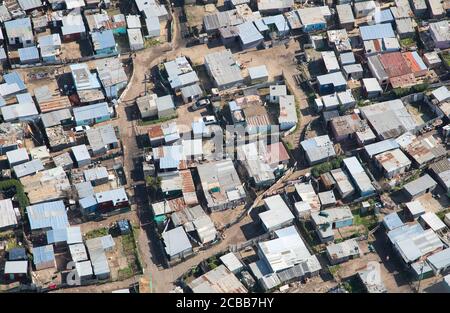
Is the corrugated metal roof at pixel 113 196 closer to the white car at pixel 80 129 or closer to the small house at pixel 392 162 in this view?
the white car at pixel 80 129

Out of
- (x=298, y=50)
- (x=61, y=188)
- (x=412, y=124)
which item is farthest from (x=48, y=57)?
(x=412, y=124)

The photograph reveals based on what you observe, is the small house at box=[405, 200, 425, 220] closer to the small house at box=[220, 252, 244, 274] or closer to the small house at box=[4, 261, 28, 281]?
the small house at box=[220, 252, 244, 274]

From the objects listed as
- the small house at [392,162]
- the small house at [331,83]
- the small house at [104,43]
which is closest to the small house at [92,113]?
the small house at [104,43]

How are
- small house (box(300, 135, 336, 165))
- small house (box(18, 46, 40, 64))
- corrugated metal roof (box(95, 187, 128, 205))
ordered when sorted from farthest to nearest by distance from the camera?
1. small house (box(18, 46, 40, 64))
2. small house (box(300, 135, 336, 165))
3. corrugated metal roof (box(95, 187, 128, 205))

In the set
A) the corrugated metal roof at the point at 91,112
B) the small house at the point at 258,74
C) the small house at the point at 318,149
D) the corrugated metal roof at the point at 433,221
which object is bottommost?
the corrugated metal roof at the point at 433,221

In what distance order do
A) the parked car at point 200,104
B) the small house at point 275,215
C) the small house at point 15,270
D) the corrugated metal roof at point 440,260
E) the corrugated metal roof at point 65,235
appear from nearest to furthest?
the small house at point 15,270 → the corrugated metal roof at point 440,260 → the corrugated metal roof at point 65,235 → the small house at point 275,215 → the parked car at point 200,104

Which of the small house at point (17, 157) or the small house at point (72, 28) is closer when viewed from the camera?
the small house at point (17, 157)

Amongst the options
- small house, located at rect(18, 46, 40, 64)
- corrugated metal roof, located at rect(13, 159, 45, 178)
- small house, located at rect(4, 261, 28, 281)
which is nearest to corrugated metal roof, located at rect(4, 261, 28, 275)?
small house, located at rect(4, 261, 28, 281)

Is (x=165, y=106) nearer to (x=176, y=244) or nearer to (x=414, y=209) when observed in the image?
(x=176, y=244)

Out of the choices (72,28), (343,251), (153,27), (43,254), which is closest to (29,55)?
(72,28)
